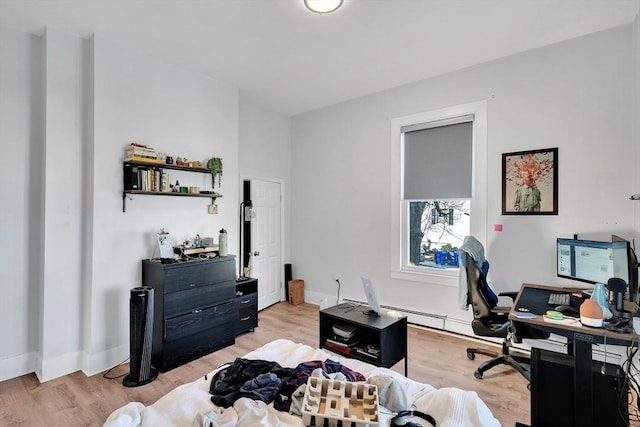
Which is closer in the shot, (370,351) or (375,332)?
(370,351)

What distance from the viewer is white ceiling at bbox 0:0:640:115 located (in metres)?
2.52

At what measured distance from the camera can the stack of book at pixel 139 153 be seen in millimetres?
3029

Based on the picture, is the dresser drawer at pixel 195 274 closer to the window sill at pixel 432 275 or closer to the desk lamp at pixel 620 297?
the window sill at pixel 432 275

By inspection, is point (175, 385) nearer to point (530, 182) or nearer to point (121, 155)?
point (121, 155)

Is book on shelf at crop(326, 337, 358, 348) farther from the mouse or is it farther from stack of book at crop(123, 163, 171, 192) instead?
stack of book at crop(123, 163, 171, 192)

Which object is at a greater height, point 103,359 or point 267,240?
point 267,240

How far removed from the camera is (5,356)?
109 inches

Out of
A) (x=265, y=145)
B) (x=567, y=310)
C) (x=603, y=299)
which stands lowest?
(x=567, y=310)

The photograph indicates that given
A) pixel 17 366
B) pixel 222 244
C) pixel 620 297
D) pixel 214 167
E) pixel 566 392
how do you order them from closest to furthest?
pixel 620 297, pixel 566 392, pixel 17 366, pixel 222 244, pixel 214 167

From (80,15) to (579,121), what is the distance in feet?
14.9

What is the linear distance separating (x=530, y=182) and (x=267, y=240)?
11.5 feet

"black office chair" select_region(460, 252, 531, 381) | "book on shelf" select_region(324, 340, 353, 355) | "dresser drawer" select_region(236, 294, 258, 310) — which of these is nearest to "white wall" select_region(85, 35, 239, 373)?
"dresser drawer" select_region(236, 294, 258, 310)

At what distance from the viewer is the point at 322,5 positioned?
8.13 ft

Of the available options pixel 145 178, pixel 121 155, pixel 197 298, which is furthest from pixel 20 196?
pixel 197 298
